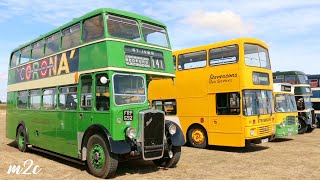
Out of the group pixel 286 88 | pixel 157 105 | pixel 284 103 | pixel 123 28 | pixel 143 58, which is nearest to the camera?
pixel 123 28

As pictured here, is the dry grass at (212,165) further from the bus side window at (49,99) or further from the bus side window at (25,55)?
the bus side window at (25,55)

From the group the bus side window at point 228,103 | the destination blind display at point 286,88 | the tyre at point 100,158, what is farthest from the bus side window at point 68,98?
the destination blind display at point 286,88

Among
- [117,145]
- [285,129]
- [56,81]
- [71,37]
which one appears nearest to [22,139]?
[56,81]

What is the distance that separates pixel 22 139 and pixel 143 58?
711cm

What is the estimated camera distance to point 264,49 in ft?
45.5

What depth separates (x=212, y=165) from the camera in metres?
10.2

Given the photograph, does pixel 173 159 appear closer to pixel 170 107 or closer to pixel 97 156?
pixel 97 156

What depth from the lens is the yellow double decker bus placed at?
12570mm

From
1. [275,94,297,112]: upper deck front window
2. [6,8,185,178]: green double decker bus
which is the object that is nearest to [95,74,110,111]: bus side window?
[6,8,185,178]: green double decker bus

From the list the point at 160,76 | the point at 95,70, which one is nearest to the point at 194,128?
the point at 160,76

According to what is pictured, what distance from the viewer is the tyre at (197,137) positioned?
13.9m

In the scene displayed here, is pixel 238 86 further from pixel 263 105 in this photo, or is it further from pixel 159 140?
pixel 159 140

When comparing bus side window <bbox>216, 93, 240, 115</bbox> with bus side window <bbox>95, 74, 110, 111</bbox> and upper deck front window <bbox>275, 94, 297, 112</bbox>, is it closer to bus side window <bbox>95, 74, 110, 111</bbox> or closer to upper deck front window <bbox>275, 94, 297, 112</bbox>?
upper deck front window <bbox>275, 94, 297, 112</bbox>

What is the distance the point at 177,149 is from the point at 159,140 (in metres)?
0.82
